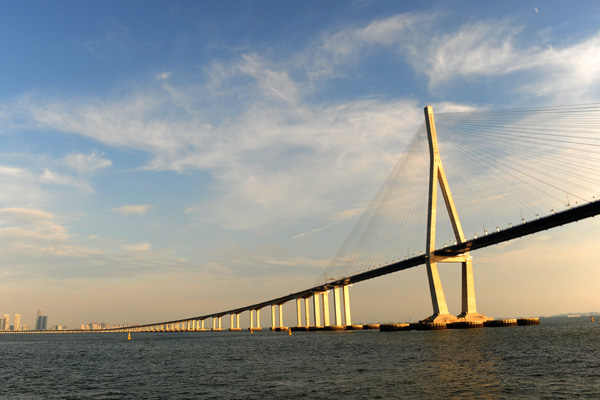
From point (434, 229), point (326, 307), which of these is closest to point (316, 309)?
point (326, 307)

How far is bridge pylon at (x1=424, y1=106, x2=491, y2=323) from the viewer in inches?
3189

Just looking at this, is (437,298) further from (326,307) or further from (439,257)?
(326,307)

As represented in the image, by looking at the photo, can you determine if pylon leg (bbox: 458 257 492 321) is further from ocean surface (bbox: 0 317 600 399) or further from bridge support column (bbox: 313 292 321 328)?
bridge support column (bbox: 313 292 321 328)

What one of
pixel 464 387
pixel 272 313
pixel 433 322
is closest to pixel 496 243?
pixel 433 322

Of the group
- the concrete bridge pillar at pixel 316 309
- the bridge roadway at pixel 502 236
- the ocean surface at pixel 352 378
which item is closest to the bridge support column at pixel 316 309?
the concrete bridge pillar at pixel 316 309

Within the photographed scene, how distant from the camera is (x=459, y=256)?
84.8 meters

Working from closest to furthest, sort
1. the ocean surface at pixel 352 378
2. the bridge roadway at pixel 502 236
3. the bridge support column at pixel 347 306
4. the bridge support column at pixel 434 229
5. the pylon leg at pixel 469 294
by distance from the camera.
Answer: the ocean surface at pixel 352 378 < the bridge roadway at pixel 502 236 < the bridge support column at pixel 434 229 < the pylon leg at pixel 469 294 < the bridge support column at pixel 347 306

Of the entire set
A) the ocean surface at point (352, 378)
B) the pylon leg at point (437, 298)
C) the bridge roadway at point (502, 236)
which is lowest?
the ocean surface at point (352, 378)

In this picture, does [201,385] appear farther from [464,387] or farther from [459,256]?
[459,256]

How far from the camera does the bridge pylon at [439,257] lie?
81000 millimetres

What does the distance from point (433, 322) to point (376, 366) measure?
167 ft

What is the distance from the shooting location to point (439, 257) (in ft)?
273

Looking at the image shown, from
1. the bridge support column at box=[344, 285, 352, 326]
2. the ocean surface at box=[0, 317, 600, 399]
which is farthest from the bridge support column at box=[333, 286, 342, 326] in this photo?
the ocean surface at box=[0, 317, 600, 399]

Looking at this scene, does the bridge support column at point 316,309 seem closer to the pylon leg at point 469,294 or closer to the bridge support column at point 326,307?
the bridge support column at point 326,307
